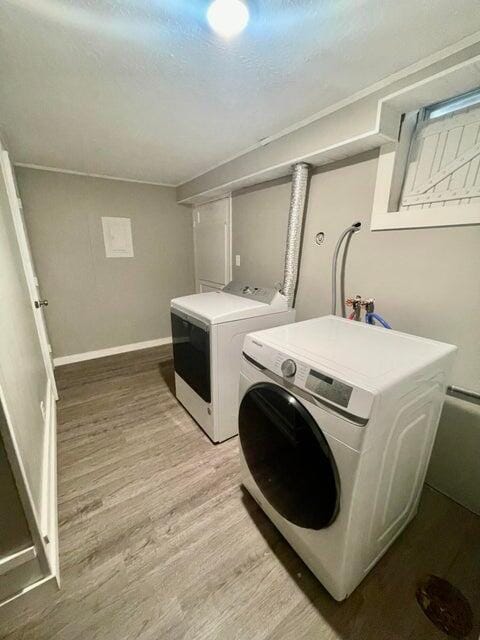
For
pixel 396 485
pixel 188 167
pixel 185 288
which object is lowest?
pixel 396 485

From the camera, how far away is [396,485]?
968 mm

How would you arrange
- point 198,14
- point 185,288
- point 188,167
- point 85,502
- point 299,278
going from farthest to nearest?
1. point 185,288
2. point 188,167
3. point 299,278
4. point 85,502
5. point 198,14

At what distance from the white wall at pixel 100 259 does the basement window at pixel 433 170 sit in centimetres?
260

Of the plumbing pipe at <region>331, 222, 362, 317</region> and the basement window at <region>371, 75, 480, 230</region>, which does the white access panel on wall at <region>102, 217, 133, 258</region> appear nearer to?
the plumbing pipe at <region>331, 222, 362, 317</region>

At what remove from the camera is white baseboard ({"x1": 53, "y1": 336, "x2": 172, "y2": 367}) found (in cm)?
293

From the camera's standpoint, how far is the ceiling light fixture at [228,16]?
31.6 inches

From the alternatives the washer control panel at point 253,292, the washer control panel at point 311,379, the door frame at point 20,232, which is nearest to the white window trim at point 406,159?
the washer control panel at point 253,292

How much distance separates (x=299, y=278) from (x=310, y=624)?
72.4 inches

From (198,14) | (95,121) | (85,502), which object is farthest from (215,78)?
(85,502)

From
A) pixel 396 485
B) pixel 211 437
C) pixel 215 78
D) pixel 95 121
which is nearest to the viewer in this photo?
pixel 396 485

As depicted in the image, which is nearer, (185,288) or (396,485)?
(396,485)

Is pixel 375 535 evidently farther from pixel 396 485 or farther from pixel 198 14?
pixel 198 14

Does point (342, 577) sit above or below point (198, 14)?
Result: below

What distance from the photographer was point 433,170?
1.34 meters
